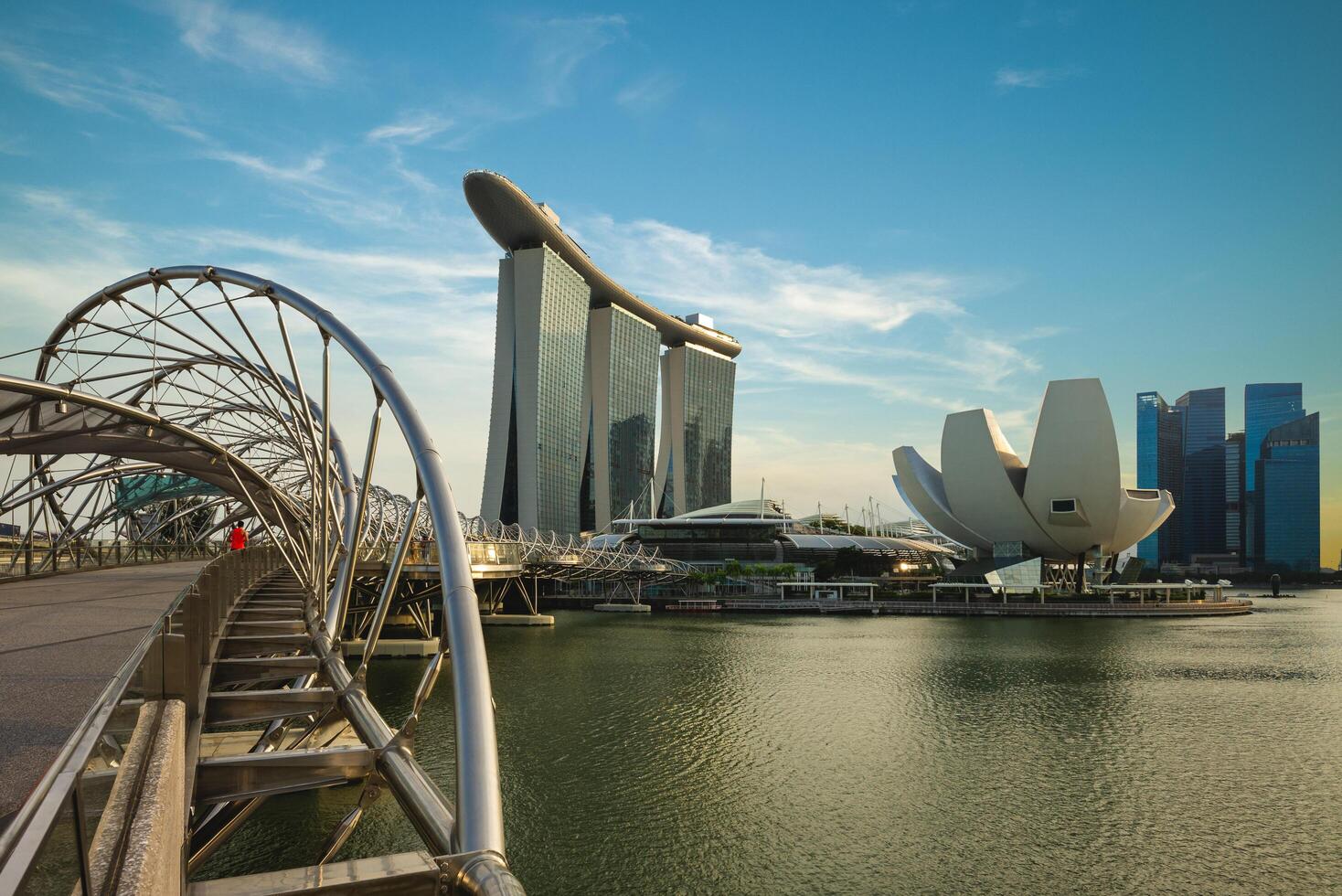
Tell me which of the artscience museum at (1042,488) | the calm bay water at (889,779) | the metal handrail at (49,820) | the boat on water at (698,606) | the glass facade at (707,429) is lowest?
the boat on water at (698,606)

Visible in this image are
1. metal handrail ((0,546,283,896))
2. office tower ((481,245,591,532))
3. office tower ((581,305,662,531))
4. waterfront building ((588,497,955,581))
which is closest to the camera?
metal handrail ((0,546,283,896))

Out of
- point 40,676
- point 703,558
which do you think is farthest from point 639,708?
point 703,558

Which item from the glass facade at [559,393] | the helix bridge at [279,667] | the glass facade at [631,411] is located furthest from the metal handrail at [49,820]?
the glass facade at [631,411]

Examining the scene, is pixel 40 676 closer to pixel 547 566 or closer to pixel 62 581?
pixel 62 581

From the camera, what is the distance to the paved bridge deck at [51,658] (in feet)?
22.6

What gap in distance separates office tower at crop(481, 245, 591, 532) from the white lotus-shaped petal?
178 feet

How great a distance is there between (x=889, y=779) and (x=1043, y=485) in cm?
7232

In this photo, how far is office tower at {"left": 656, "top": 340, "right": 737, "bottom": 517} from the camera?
174500 millimetres

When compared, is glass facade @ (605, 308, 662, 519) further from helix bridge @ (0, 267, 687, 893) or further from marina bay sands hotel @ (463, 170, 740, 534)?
helix bridge @ (0, 267, 687, 893)

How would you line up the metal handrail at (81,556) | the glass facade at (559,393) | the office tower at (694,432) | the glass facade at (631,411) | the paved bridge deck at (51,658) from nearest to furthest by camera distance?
the paved bridge deck at (51,658), the metal handrail at (81,556), the glass facade at (559,393), the glass facade at (631,411), the office tower at (694,432)

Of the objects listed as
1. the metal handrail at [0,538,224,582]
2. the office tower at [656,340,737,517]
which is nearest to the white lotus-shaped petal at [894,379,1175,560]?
the metal handrail at [0,538,224,582]

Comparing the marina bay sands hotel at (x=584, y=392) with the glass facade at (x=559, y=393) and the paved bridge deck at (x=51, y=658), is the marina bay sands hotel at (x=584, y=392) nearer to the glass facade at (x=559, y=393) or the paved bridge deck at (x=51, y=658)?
the glass facade at (x=559, y=393)

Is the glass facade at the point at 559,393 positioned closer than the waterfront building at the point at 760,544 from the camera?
No

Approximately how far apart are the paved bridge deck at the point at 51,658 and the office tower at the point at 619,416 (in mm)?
129290
